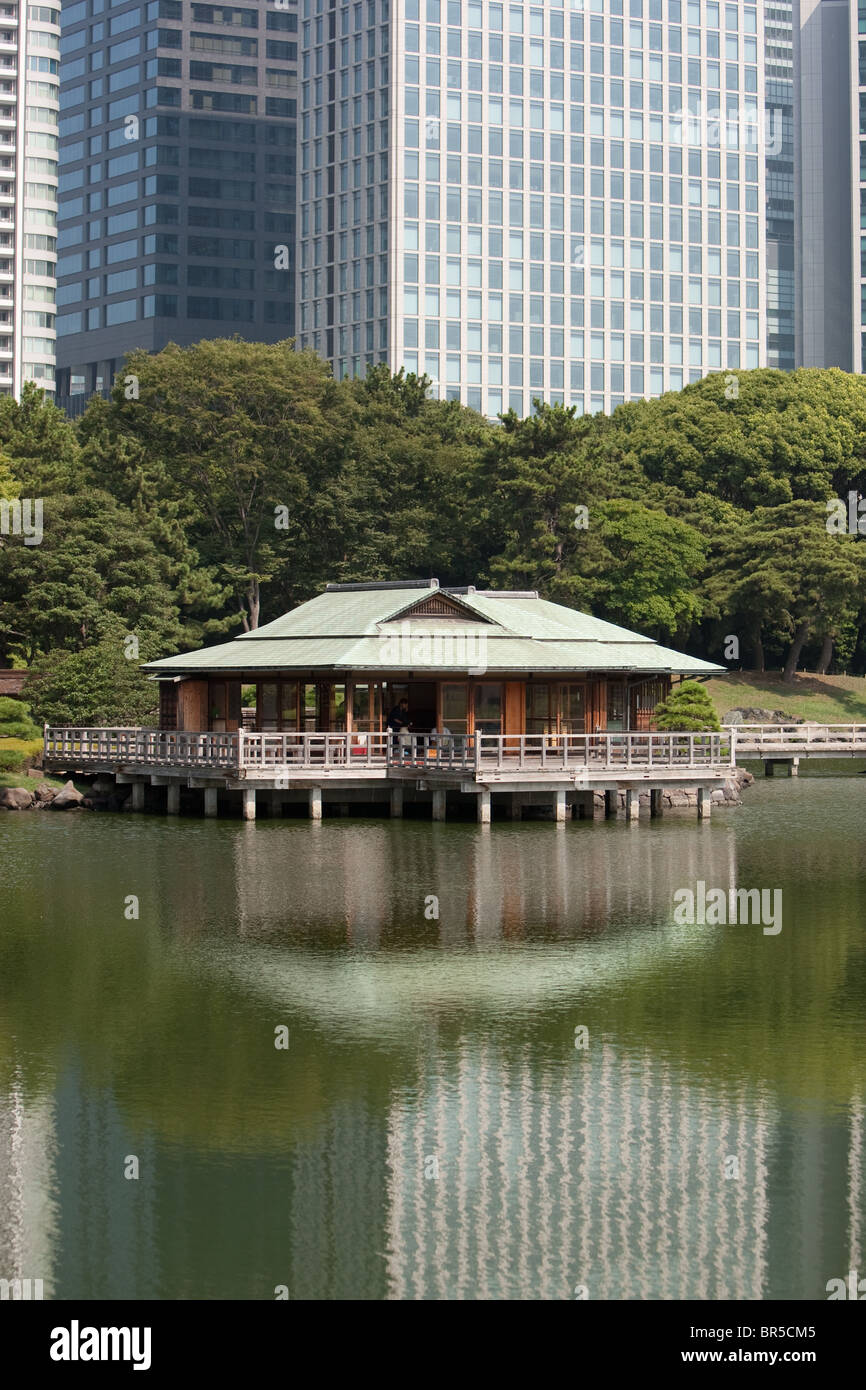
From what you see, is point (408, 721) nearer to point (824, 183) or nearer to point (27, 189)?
point (27, 189)

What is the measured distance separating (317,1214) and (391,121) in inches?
4950

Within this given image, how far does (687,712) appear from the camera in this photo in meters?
53.2

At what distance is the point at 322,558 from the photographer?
266 ft

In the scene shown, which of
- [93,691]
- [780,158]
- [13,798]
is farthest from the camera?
[780,158]

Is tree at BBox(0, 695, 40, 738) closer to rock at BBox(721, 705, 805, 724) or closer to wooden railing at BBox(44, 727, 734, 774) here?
wooden railing at BBox(44, 727, 734, 774)

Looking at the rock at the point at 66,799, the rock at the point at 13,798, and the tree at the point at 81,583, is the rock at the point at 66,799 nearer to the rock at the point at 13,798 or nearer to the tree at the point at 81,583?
the rock at the point at 13,798

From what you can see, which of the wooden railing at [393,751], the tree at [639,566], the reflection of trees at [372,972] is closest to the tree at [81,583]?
the wooden railing at [393,751]

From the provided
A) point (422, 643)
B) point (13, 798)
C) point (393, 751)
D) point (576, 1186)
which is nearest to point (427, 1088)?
point (576, 1186)

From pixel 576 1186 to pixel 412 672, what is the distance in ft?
106

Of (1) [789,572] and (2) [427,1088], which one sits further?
(1) [789,572]

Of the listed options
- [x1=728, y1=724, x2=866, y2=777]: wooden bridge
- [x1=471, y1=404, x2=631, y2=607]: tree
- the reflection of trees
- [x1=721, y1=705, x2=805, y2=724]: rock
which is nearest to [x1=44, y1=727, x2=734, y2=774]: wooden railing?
the reflection of trees

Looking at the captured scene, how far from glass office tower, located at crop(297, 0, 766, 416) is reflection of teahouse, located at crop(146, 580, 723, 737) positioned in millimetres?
80847

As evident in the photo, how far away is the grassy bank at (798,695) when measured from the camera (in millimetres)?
87750

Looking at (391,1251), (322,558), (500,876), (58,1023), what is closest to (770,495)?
(322,558)
